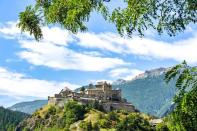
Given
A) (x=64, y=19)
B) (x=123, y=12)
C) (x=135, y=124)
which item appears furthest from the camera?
(x=135, y=124)

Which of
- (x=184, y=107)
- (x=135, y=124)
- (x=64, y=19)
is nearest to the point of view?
(x=184, y=107)

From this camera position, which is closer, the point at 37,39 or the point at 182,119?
the point at 182,119

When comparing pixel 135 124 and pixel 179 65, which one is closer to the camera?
pixel 179 65

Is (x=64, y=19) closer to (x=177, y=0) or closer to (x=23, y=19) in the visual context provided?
(x=23, y=19)

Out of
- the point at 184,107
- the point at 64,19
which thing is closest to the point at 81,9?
the point at 64,19

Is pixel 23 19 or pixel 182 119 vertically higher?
pixel 23 19

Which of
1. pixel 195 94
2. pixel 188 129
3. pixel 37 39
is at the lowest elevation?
pixel 188 129

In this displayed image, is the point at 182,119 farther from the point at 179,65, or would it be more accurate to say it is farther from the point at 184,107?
the point at 179,65

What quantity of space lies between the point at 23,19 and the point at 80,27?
2.99 metres

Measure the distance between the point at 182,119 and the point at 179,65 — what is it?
2144 mm

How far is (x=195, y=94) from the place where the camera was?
58.7 ft

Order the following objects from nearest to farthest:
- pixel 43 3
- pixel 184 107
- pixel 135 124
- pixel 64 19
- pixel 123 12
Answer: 1. pixel 184 107
2. pixel 123 12
3. pixel 64 19
4. pixel 43 3
5. pixel 135 124

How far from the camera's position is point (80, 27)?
21562 millimetres

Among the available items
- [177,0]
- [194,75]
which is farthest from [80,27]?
[194,75]
